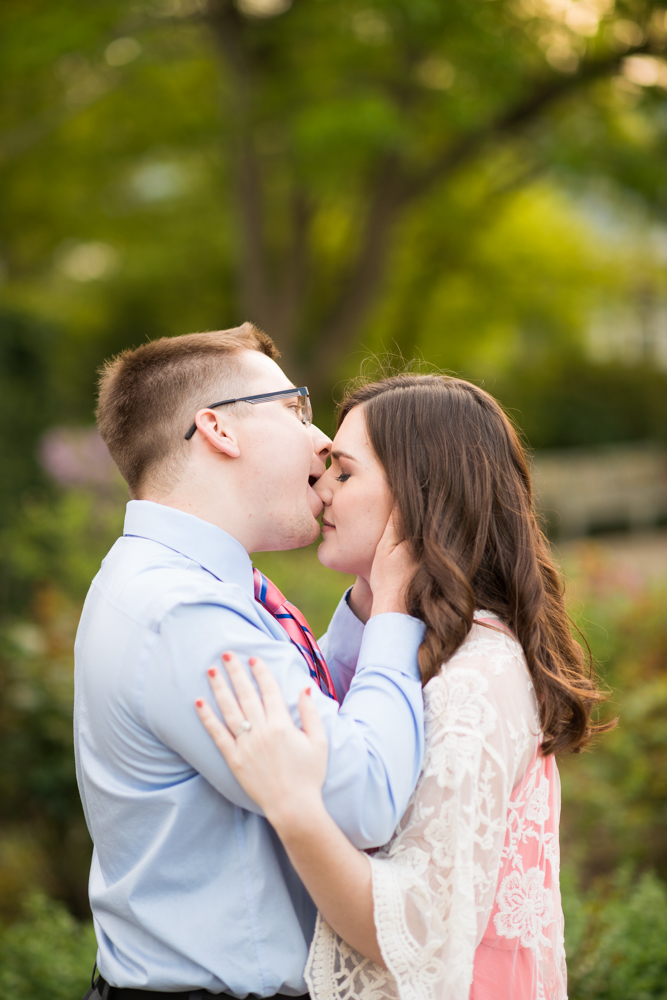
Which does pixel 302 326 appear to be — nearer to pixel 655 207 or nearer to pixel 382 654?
pixel 655 207

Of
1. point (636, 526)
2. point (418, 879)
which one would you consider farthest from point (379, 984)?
point (636, 526)

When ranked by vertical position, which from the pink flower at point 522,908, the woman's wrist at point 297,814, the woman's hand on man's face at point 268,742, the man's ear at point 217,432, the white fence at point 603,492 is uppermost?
the man's ear at point 217,432

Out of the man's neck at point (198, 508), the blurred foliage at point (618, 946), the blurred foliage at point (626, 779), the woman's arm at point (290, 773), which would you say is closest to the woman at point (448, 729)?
the woman's arm at point (290, 773)

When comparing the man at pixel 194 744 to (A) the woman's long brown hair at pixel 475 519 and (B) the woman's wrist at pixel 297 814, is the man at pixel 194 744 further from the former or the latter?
(A) the woman's long brown hair at pixel 475 519

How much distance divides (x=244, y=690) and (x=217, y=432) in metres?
0.66

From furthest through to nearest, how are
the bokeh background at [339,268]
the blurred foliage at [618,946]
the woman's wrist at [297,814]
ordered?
the bokeh background at [339,268] → the blurred foliage at [618,946] → the woman's wrist at [297,814]

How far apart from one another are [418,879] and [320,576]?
5968mm

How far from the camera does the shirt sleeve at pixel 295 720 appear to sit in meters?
1.55

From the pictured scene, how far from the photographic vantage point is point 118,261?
17.6m

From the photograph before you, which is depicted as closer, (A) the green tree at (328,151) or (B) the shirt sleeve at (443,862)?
(B) the shirt sleeve at (443,862)

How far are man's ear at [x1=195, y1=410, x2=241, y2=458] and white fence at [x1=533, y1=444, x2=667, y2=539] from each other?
38.1ft

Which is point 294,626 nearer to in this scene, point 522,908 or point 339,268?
point 522,908

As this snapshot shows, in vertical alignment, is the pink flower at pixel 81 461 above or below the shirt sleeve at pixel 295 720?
below

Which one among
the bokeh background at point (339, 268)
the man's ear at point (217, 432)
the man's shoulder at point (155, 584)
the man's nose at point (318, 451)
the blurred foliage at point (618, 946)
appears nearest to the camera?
the man's shoulder at point (155, 584)
